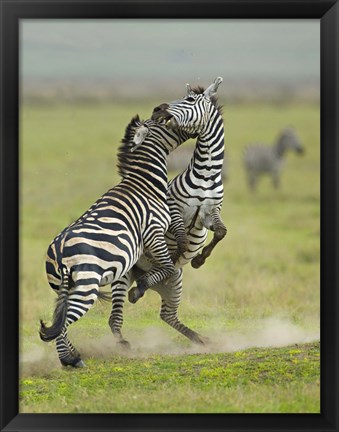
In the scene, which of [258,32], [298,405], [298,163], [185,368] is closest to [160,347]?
[185,368]

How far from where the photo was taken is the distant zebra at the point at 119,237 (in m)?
6.48

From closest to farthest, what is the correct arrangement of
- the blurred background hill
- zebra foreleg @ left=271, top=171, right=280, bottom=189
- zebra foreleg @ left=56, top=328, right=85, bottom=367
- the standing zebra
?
zebra foreleg @ left=56, top=328, right=85, bottom=367 < the standing zebra < zebra foreleg @ left=271, top=171, right=280, bottom=189 < the blurred background hill

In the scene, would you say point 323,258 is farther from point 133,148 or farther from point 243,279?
point 243,279

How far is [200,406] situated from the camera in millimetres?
6395

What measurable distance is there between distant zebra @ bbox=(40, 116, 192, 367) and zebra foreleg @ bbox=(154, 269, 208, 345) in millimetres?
632

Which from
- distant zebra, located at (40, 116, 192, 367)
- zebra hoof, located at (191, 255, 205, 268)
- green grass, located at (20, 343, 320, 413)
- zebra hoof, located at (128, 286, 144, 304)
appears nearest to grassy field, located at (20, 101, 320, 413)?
green grass, located at (20, 343, 320, 413)

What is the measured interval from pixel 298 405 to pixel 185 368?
1.14 meters

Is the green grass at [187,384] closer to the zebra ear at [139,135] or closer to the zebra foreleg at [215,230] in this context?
the zebra foreleg at [215,230]

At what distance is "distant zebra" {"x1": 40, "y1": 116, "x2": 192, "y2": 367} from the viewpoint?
255 inches

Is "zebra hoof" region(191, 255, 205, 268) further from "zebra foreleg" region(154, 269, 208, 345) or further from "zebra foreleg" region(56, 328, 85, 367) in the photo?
"zebra foreleg" region(56, 328, 85, 367)

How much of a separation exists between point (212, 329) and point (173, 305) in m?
0.58

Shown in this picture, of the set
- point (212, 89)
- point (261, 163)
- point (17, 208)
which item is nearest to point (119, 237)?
point (17, 208)

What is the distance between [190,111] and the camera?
706 centimetres

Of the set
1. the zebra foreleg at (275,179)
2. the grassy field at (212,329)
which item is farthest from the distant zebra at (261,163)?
the grassy field at (212,329)
